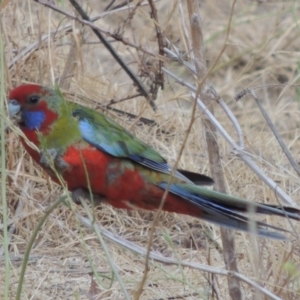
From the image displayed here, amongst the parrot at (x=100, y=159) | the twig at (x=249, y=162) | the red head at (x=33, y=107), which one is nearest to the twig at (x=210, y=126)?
the twig at (x=249, y=162)

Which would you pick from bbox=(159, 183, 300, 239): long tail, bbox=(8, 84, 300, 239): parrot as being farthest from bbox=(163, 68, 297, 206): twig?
bbox=(8, 84, 300, 239): parrot

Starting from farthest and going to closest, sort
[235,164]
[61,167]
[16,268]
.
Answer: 1. [235,164]
2. [16,268]
3. [61,167]

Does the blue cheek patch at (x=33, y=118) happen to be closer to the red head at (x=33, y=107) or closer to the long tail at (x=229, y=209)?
the red head at (x=33, y=107)

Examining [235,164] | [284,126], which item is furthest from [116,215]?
[284,126]

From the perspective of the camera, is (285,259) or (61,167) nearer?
(285,259)

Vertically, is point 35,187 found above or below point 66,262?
above

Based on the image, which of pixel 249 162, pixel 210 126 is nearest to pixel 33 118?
pixel 210 126

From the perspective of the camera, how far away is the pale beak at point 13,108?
3096 millimetres

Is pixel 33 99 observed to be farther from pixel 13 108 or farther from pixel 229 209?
pixel 229 209

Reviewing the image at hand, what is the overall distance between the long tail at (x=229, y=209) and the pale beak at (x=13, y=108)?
0.64 m

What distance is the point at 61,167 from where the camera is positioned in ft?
9.50

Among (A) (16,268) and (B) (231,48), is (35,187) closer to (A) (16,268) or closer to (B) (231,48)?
(A) (16,268)

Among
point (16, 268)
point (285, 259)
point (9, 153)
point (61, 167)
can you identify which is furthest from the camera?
point (9, 153)

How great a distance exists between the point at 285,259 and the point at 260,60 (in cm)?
374
